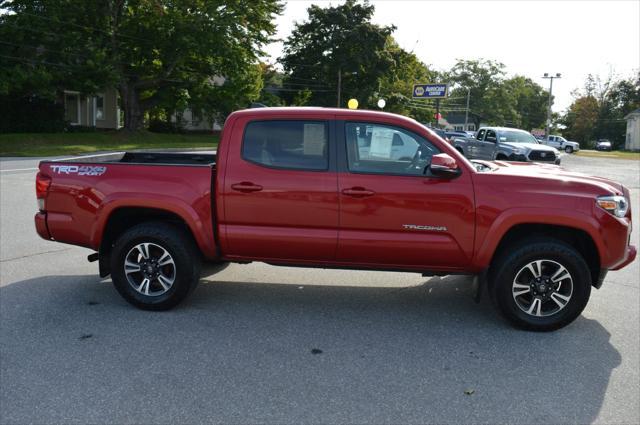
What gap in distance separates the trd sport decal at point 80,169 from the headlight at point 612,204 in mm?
4391

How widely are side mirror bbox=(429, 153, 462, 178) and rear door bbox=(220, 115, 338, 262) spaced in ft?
2.82

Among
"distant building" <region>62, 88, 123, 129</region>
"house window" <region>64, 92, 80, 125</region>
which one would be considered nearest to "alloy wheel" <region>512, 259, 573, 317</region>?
"distant building" <region>62, 88, 123, 129</region>

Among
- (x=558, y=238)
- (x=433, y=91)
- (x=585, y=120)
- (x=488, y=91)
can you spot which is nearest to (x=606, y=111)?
(x=585, y=120)

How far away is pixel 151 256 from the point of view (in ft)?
17.3

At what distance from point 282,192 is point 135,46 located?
3711cm

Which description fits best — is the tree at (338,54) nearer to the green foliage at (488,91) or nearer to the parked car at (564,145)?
the parked car at (564,145)

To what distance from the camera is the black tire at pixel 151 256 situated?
17.0ft

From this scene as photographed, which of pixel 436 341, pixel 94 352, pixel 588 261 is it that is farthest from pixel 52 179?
pixel 588 261

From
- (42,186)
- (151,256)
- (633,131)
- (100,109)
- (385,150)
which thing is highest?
(633,131)

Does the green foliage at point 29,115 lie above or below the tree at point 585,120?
below

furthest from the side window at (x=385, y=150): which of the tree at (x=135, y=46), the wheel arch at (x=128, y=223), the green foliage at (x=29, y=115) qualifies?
the green foliage at (x=29, y=115)

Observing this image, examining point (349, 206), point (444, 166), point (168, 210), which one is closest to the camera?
point (444, 166)

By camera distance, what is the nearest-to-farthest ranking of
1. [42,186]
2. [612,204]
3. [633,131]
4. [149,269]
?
[612,204] < [149,269] < [42,186] < [633,131]

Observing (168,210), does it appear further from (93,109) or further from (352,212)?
(93,109)
